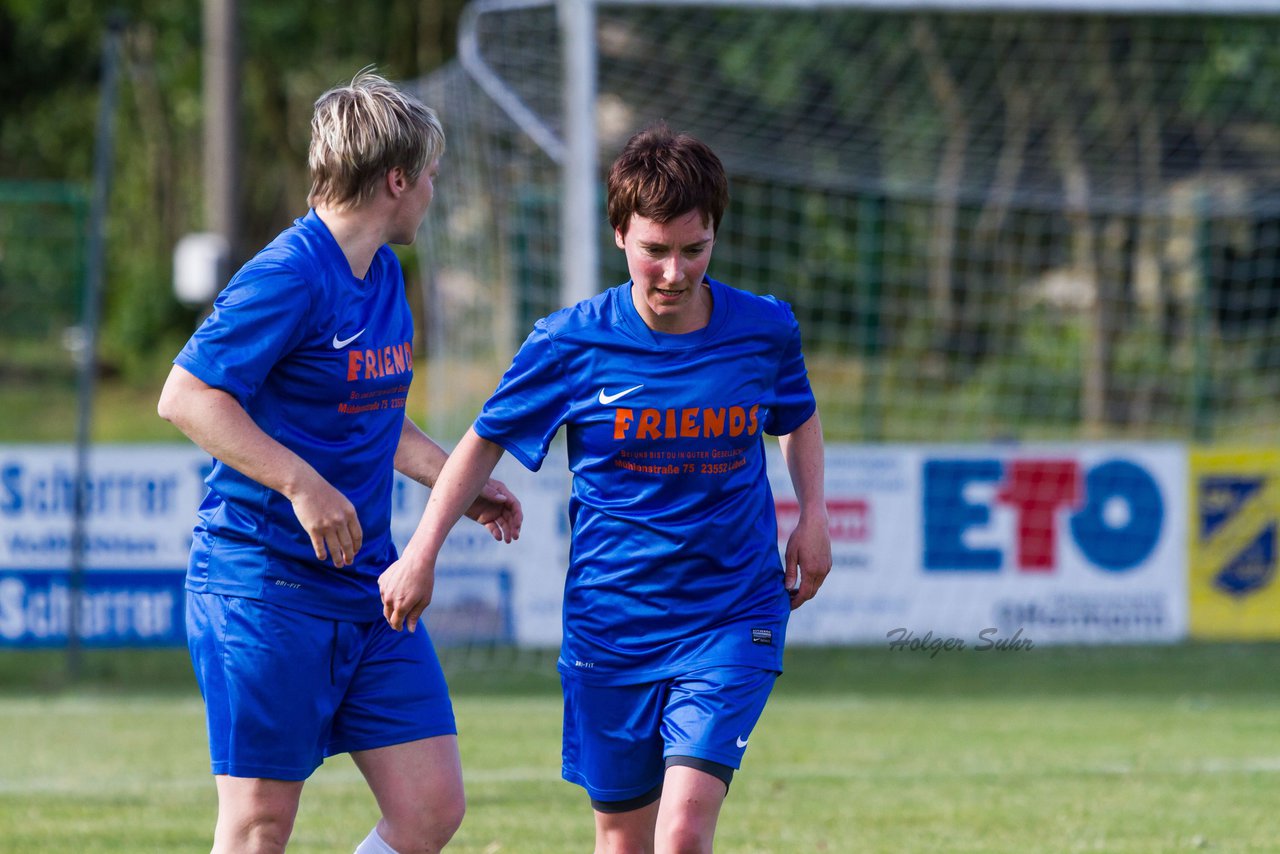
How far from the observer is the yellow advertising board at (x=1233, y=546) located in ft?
36.3

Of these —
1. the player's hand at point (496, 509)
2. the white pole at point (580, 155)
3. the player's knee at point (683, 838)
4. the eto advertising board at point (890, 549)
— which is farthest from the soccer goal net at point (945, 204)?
the player's knee at point (683, 838)

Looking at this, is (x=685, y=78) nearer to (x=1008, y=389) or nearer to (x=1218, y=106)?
(x=1008, y=389)

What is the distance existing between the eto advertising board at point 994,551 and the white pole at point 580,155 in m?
1.97

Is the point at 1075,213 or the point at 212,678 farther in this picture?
the point at 1075,213

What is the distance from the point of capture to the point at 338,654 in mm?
3459

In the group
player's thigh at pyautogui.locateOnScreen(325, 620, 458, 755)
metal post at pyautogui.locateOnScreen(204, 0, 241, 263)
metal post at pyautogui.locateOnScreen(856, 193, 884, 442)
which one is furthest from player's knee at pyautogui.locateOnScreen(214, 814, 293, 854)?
metal post at pyautogui.locateOnScreen(856, 193, 884, 442)

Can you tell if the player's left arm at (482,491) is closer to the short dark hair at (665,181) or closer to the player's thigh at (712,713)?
the player's thigh at (712,713)

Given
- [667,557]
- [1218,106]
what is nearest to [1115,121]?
[1218,106]

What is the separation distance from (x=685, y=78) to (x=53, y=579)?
22.4ft

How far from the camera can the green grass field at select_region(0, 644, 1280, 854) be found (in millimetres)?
5691

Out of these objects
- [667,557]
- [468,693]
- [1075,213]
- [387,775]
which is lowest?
[468,693]

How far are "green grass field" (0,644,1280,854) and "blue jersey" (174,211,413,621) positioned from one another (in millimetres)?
2268

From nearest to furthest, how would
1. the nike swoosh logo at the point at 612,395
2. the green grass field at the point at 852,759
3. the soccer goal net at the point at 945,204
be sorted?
the nike swoosh logo at the point at 612,395 → the green grass field at the point at 852,759 → the soccer goal net at the point at 945,204

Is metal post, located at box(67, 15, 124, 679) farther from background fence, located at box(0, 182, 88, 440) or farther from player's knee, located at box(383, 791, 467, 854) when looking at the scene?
background fence, located at box(0, 182, 88, 440)
